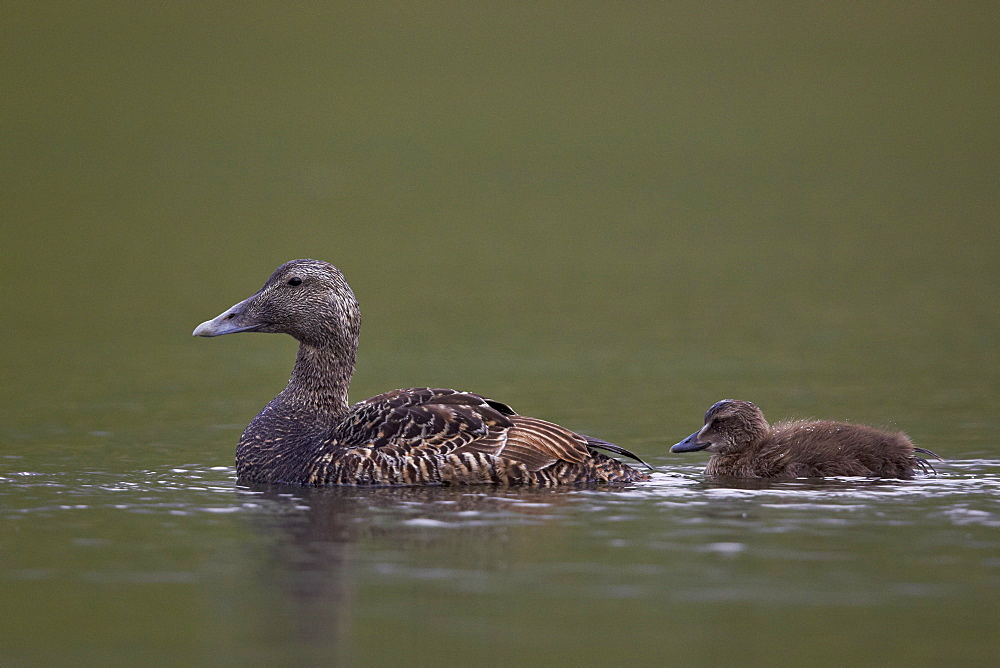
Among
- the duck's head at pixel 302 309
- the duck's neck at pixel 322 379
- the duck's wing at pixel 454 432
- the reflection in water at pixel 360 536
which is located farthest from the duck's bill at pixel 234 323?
the reflection in water at pixel 360 536

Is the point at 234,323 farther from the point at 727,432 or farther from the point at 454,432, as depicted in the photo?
the point at 727,432

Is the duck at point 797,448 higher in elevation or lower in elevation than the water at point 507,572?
higher

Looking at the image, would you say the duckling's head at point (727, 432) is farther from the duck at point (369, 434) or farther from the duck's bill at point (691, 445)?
the duck at point (369, 434)

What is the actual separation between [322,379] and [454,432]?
1.14 m

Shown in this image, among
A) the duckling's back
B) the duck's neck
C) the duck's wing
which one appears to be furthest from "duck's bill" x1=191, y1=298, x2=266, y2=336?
the duckling's back

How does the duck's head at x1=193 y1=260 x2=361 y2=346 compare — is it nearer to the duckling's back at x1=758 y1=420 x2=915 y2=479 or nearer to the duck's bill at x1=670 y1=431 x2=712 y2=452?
the duck's bill at x1=670 y1=431 x2=712 y2=452

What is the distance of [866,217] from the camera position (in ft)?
94.6

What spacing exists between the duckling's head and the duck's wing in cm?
91

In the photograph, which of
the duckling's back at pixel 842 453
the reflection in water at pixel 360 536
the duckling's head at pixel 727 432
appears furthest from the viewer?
the duckling's head at pixel 727 432

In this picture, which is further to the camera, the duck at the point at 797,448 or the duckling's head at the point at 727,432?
the duckling's head at the point at 727,432

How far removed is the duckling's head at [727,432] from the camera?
903cm

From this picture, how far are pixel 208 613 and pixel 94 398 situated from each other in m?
6.89

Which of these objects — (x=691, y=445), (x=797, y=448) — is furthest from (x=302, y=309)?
(x=797, y=448)

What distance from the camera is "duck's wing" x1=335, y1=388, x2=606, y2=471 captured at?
8227 mm
